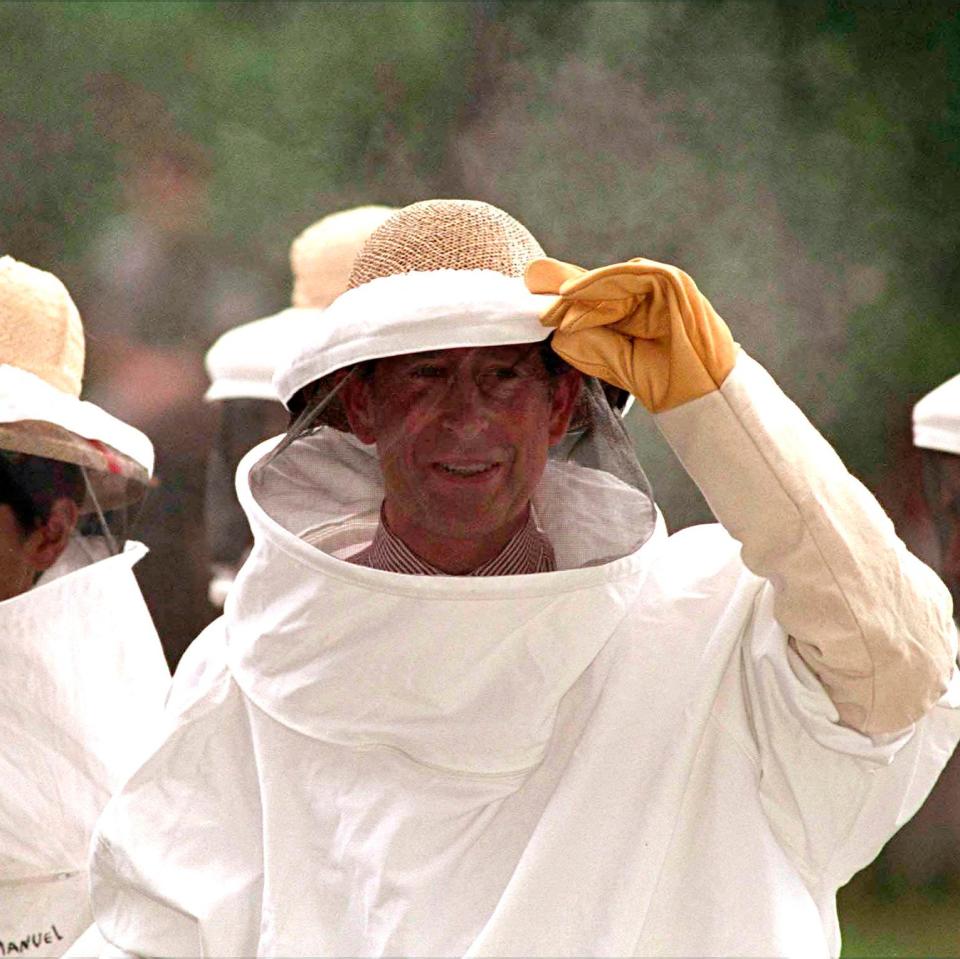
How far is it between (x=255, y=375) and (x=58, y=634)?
2.62 meters

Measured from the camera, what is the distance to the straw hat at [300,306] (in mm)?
5984

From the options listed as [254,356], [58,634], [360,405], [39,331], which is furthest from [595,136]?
[360,405]

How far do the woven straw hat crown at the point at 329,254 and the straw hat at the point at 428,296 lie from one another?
3226 millimetres

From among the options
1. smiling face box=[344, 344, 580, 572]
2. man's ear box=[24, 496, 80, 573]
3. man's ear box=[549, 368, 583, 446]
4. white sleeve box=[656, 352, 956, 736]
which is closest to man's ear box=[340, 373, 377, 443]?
smiling face box=[344, 344, 580, 572]

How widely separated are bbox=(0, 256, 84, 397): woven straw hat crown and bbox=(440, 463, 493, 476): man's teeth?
58.0 inches

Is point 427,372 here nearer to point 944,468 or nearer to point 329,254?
point 944,468

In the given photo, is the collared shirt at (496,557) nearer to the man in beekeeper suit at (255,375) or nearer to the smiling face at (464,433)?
the smiling face at (464,433)

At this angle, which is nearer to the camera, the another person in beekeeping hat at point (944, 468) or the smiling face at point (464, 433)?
the smiling face at point (464, 433)

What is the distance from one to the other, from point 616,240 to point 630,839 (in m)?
4.69

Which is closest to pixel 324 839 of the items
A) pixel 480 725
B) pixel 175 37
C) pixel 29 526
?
pixel 480 725

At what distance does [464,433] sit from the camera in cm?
260

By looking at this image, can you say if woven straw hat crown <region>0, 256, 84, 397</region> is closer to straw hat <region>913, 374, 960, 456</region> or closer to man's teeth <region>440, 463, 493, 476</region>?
man's teeth <region>440, 463, 493, 476</region>

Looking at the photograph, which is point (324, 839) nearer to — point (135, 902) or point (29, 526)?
point (135, 902)

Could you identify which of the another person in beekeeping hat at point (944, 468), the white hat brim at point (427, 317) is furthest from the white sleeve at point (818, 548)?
the another person in beekeeping hat at point (944, 468)
